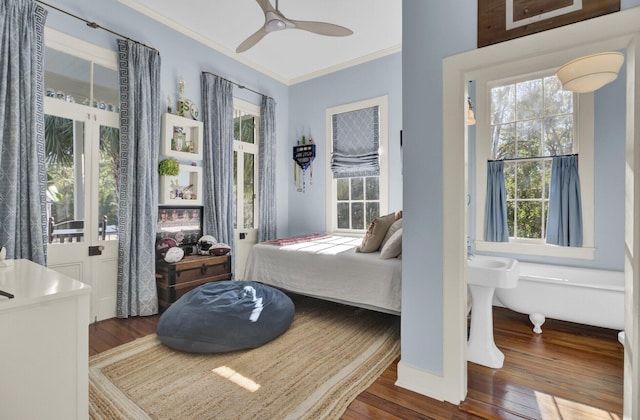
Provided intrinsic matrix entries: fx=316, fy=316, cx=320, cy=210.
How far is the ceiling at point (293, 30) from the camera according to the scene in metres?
3.33

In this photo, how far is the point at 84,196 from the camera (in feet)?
9.75

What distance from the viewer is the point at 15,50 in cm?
242

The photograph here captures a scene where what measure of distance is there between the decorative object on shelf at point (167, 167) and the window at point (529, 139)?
141 inches

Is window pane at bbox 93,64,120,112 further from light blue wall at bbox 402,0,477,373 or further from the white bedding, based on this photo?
light blue wall at bbox 402,0,477,373

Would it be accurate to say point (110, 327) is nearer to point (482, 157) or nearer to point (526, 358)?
point (526, 358)

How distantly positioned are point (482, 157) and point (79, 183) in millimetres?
4130

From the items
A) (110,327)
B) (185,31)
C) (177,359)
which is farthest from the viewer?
(185,31)

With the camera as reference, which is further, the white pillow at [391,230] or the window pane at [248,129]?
the window pane at [248,129]

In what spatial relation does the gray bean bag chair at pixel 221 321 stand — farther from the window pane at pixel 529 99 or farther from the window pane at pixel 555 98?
the window pane at pixel 555 98

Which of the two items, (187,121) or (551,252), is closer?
(551,252)

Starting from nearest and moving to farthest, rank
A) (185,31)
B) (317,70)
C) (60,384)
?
(60,384) < (185,31) < (317,70)

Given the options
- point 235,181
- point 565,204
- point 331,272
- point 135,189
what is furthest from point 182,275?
point 565,204

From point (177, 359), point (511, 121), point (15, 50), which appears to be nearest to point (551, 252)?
point (511, 121)

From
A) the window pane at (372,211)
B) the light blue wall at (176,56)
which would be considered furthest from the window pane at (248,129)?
the window pane at (372,211)
